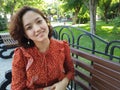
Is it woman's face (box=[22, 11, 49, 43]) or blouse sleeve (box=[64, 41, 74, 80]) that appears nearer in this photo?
woman's face (box=[22, 11, 49, 43])

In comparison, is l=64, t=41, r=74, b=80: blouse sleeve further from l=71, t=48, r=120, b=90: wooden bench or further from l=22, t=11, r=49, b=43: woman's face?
l=22, t=11, r=49, b=43: woman's face

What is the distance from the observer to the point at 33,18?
219cm

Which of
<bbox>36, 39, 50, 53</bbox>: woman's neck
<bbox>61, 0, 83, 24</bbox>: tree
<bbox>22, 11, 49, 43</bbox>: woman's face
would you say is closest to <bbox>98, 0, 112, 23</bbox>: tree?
<bbox>61, 0, 83, 24</bbox>: tree

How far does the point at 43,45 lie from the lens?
236 cm

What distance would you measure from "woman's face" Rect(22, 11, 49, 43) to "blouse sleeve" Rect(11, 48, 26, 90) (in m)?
0.24

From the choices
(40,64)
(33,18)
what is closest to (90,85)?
(40,64)

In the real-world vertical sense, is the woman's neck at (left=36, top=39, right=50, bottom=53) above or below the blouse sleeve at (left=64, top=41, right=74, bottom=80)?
above

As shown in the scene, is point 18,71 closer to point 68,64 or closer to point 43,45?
point 43,45

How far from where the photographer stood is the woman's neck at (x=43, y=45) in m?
2.34

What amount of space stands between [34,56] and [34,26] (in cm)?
33

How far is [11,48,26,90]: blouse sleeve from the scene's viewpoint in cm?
229

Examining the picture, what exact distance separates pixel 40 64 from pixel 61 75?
0.87ft

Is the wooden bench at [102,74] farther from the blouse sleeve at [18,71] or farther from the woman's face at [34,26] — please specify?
the blouse sleeve at [18,71]

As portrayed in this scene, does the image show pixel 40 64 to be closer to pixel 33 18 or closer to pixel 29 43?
pixel 29 43
